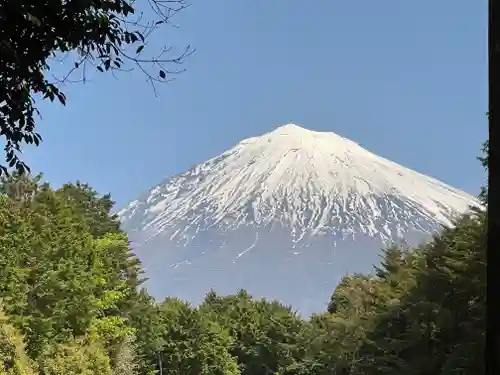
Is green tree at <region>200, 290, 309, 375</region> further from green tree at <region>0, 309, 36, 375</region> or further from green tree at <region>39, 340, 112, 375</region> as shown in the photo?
green tree at <region>0, 309, 36, 375</region>

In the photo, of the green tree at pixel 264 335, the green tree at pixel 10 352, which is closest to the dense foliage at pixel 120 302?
the green tree at pixel 10 352

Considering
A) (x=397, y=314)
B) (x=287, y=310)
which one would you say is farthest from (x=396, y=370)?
(x=287, y=310)

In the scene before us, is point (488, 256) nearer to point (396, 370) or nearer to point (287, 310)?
point (396, 370)

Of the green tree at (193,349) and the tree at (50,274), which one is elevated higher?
the green tree at (193,349)

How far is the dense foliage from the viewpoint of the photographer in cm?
2744

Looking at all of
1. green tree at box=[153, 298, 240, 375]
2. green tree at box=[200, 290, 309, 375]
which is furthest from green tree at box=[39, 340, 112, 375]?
green tree at box=[200, 290, 309, 375]

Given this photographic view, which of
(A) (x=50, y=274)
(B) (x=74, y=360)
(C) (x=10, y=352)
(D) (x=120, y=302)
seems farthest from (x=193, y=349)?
(C) (x=10, y=352)

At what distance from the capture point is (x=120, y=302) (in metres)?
49.6

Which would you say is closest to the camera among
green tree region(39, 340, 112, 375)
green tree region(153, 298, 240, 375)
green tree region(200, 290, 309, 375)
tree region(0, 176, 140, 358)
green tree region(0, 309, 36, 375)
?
green tree region(0, 309, 36, 375)

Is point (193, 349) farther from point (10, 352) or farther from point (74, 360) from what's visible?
point (10, 352)

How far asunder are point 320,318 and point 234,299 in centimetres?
1412

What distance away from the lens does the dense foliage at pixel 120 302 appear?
27438mm

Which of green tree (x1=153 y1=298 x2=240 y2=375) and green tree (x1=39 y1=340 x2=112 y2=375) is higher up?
green tree (x1=153 y1=298 x2=240 y2=375)

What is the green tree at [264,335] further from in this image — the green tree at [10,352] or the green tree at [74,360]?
the green tree at [10,352]
